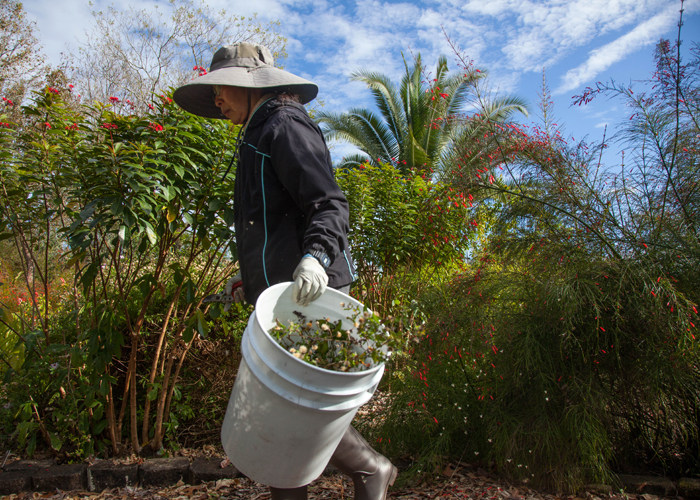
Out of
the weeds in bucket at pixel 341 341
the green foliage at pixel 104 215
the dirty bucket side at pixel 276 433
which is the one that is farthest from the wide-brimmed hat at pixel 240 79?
the dirty bucket side at pixel 276 433

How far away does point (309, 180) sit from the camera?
4.45ft

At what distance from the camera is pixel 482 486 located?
2.03 meters

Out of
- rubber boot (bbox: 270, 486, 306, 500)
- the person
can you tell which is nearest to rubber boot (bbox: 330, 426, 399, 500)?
the person

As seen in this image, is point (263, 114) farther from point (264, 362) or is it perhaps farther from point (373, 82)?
point (373, 82)

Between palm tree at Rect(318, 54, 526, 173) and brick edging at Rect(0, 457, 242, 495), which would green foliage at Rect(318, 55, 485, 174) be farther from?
brick edging at Rect(0, 457, 242, 495)

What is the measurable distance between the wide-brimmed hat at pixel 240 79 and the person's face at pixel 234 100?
7 centimetres

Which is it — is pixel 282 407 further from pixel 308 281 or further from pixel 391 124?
pixel 391 124

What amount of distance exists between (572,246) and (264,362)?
169 cm

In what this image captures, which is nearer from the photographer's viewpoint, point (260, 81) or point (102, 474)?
point (260, 81)

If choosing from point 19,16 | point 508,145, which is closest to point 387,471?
point 508,145

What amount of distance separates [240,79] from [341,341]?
0.96 meters

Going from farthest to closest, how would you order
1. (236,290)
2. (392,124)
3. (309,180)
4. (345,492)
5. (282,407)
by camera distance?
1. (392,124)
2. (345,492)
3. (236,290)
4. (309,180)
5. (282,407)

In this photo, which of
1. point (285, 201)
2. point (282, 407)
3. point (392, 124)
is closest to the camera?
point (282, 407)

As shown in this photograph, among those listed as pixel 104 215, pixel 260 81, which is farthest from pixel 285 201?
pixel 104 215
